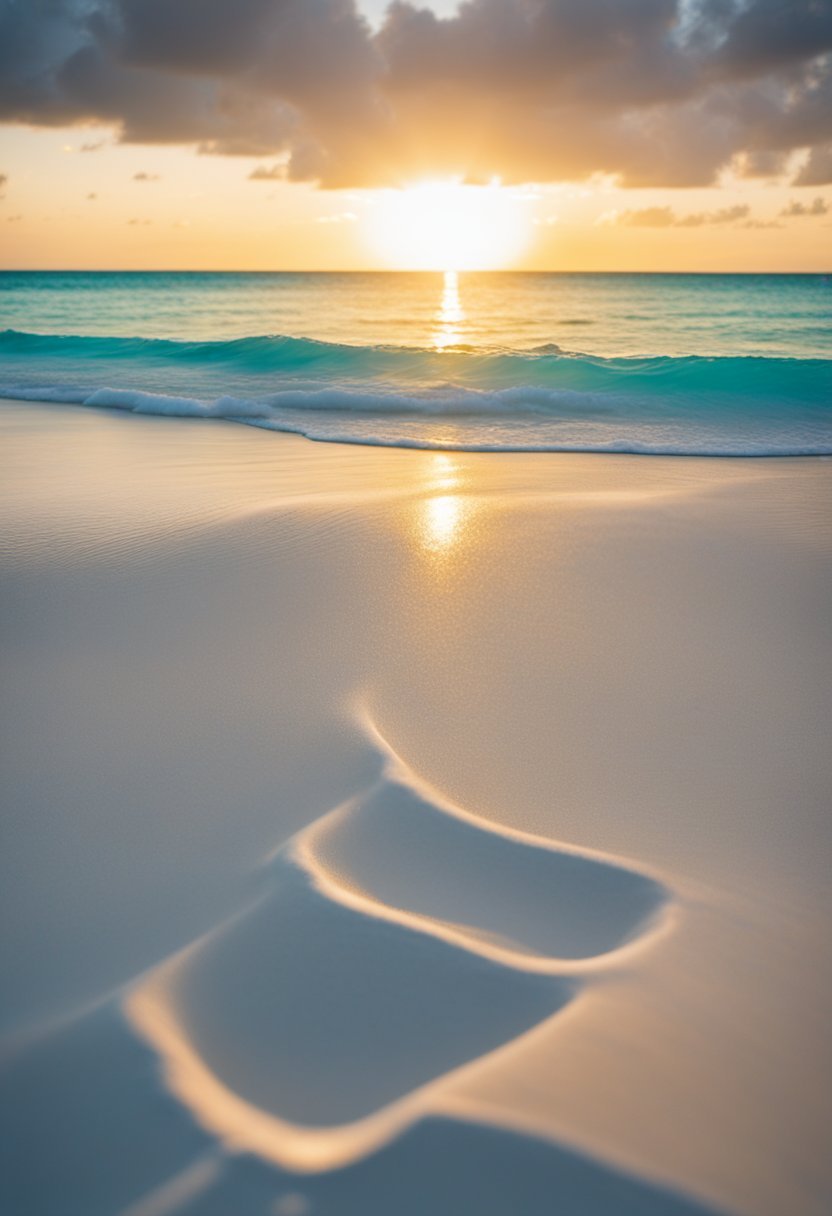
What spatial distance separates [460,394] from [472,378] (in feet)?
7.72

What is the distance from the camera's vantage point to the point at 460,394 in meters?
9.94

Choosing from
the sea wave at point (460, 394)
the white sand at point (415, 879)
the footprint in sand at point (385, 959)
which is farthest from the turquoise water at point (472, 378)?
the footprint in sand at point (385, 959)

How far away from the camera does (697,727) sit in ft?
8.04

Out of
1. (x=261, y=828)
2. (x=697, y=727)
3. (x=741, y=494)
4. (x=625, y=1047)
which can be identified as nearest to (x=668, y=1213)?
(x=625, y=1047)

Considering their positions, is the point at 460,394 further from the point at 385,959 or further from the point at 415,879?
the point at 385,959

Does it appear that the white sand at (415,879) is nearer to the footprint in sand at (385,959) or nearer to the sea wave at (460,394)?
the footprint in sand at (385,959)

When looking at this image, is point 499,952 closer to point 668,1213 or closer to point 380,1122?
point 380,1122

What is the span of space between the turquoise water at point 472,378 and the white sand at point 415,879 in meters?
3.97

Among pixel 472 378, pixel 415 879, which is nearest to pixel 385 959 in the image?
pixel 415 879

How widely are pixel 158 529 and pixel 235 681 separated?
1.77 m

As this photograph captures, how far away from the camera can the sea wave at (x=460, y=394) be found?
300 inches

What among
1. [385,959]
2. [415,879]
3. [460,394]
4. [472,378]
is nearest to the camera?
[385,959]

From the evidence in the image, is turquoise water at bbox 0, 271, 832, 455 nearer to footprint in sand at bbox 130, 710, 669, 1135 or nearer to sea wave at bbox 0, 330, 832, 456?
sea wave at bbox 0, 330, 832, 456

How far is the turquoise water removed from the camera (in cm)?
796
